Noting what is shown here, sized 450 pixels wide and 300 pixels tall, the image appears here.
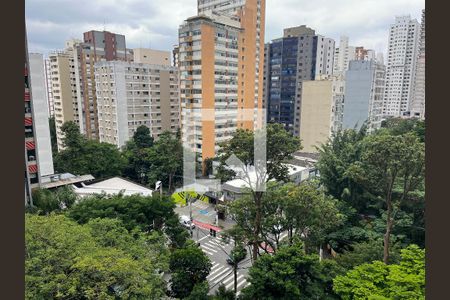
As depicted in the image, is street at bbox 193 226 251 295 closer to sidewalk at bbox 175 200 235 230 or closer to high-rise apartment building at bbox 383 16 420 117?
sidewalk at bbox 175 200 235 230

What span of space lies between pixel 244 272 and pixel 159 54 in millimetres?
31661

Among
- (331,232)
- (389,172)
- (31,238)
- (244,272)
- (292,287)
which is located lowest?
(244,272)

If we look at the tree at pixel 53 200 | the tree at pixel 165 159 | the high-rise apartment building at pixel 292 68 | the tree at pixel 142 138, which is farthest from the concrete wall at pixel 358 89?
the tree at pixel 53 200

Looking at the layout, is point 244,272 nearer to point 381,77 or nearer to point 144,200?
point 144,200

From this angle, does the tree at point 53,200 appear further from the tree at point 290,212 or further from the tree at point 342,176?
the tree at point 342,176

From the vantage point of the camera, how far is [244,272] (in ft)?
38.2

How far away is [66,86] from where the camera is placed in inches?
1139

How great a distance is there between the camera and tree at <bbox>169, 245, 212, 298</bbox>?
8477 mm

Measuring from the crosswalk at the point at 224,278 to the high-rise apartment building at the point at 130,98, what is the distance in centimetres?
1714

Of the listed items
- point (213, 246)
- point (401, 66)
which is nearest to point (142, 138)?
point (213, 246)

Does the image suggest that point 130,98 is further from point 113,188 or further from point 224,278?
point 224,278

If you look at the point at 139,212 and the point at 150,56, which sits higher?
the point at 150,56

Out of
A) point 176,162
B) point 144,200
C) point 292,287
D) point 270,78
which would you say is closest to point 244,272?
point 144,200

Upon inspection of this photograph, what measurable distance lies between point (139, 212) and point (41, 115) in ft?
37.0
